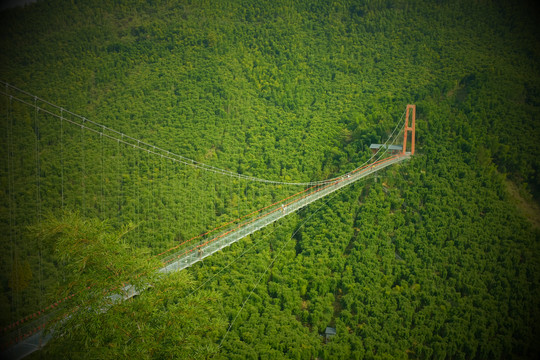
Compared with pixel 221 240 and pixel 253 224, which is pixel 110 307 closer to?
pixel 221 240

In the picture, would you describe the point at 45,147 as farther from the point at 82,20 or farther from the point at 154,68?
the point at 82,20

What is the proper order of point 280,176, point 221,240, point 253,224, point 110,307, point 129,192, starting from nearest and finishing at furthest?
1. point 110,307
2. point 221,240
3. point 253,224
4. point 129,192
5. point 280,176

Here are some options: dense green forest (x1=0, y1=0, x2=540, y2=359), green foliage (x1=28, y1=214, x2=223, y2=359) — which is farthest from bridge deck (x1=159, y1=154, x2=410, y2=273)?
green foliage (x1=28, y1=214, x2=223, y2=359)

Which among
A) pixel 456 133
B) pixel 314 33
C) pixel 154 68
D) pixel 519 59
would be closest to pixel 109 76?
pixel 154 68

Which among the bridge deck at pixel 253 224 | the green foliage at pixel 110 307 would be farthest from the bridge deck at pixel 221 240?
the green foliage at pixel 110 307

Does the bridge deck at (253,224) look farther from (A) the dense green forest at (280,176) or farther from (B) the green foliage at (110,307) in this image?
(B) the green foliage at (110,307)

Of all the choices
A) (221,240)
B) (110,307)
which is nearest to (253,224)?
(221,240)
